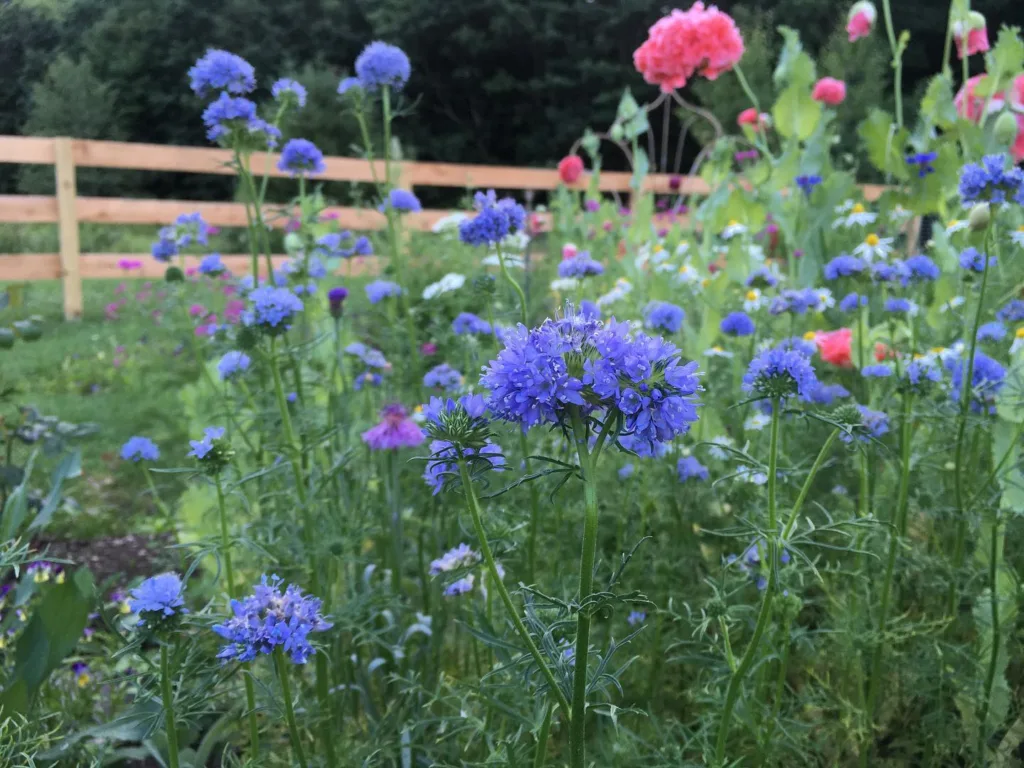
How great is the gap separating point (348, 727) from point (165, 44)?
4.84 feet

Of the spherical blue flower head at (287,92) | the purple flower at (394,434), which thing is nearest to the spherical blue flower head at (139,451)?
the purple flower at (394,434)

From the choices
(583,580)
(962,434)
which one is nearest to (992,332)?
(962,434)

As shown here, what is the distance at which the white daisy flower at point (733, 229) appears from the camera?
9.67 ft

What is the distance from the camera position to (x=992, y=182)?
4.58 feet

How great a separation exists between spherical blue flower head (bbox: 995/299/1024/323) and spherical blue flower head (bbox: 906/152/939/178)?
2.87 feet

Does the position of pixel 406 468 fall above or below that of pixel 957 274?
below

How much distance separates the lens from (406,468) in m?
1.97

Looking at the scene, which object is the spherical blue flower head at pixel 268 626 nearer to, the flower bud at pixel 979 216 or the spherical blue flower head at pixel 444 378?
the spherical blue flower head at pixel 444 378

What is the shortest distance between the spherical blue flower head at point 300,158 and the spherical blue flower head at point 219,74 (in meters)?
0.24

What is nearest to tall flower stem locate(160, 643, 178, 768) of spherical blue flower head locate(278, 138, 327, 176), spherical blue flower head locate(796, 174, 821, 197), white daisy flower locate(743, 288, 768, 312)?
spherical blue flower head locate(278, 138, 327, 176)

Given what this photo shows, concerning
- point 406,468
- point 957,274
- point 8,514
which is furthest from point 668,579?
point 957,274

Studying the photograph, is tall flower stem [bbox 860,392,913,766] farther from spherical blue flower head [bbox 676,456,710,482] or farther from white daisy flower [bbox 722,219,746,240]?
white daisy flower [bbox 722,219,746,240]

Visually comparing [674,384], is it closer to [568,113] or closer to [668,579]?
[668,579]

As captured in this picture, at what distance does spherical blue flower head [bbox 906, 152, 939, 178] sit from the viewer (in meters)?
2.48
